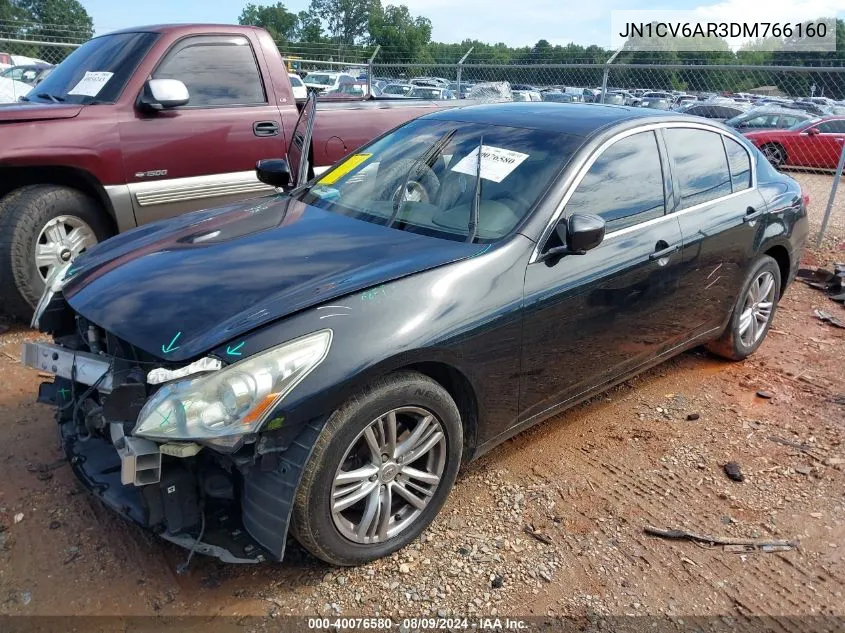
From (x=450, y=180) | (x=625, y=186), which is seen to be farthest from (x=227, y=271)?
(x=625, y=186)

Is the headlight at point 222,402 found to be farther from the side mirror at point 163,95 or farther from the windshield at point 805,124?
the windshield at point 805,124

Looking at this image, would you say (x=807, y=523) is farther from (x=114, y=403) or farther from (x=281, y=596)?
(x=114, y=403)

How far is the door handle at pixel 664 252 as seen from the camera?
3566 millimetres

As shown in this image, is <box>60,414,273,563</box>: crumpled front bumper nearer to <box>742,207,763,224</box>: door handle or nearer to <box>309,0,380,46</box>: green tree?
<box>742,207,763,224</box>: door handle

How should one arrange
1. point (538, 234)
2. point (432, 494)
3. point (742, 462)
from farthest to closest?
point (742, 462) < point (538, 234) < point (432, 494)

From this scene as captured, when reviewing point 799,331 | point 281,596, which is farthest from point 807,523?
point 799,331

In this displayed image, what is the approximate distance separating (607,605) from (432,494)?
0.79 meters

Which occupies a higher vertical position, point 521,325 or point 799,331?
point 521,325

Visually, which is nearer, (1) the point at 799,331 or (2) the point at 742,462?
(2) the point at 742,462

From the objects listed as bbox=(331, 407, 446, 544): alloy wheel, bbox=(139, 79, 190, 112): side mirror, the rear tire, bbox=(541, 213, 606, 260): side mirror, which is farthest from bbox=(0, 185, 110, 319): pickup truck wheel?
the rear tire

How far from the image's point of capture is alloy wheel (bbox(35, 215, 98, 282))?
15.5 feet

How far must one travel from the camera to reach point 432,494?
2.86 metres

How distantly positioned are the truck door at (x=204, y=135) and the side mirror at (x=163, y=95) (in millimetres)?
113

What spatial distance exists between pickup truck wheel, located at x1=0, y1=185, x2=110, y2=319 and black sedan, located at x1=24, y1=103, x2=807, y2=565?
1.62m
